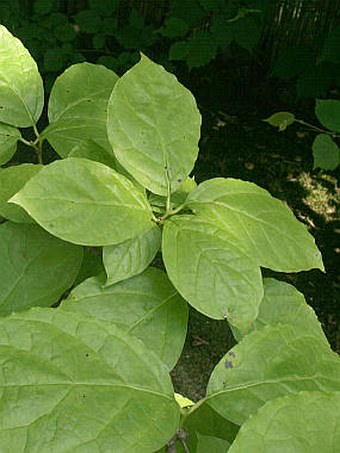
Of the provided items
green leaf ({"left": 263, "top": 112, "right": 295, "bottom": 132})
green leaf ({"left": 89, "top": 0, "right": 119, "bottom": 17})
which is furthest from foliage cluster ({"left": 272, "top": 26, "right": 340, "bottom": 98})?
green leaf ({"left": 89, "top": 0, "right": 119, "bottom": 17})

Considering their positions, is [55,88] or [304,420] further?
[55,88]

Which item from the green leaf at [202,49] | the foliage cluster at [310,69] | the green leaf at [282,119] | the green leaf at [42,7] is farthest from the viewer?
the green leaf at [42,7]

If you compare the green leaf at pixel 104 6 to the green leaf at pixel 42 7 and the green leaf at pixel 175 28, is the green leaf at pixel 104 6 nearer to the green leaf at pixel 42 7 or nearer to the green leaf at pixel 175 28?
the green leaf at pixel 42 7

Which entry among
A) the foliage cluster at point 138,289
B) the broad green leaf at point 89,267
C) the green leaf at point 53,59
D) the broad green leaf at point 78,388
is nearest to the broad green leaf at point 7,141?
the foliage cluster at point 138,289

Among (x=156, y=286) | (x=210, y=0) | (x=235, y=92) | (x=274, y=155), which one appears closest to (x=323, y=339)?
Result: (x=156, y=286)

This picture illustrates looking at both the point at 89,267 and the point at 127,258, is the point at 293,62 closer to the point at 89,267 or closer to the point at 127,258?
the point at 89,267

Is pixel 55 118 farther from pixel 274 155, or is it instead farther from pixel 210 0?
pixel 274 155

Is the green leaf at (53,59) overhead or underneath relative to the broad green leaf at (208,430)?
underneath
